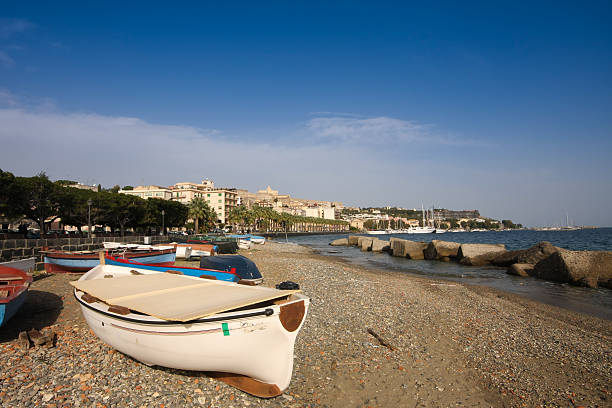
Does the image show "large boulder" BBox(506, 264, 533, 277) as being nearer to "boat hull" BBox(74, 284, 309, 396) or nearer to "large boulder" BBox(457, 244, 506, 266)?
"large boulder" BBox(457, 244, 506, 266)

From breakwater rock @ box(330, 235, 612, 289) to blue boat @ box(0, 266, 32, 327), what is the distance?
2673 centimetres

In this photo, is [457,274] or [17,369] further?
[457,274]

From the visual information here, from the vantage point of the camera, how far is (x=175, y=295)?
24.3ft

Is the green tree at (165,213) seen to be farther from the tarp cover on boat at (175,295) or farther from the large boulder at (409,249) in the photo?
the tarp cover on boat at (175,295)

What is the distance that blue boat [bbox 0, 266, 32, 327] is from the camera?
7.88 metres

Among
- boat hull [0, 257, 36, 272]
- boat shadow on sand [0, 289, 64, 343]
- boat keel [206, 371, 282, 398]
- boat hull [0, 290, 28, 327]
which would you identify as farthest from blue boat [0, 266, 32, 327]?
boat keel [206, 371, 282, 398]

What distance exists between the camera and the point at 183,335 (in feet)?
19.6

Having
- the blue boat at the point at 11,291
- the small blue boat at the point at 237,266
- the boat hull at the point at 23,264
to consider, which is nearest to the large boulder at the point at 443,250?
the small blue boat at the point at 237,266

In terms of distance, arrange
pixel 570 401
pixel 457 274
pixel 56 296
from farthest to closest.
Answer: pixel 457 274 → pixel 56 296 → pixel 570 401

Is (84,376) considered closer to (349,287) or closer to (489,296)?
(349,287)

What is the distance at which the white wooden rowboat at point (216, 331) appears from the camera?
5969 millimetres

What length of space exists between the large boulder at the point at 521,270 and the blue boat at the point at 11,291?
28925 millimetres

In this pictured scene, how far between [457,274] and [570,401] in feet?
71.3

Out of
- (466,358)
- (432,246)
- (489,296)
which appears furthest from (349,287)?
(432,246)
